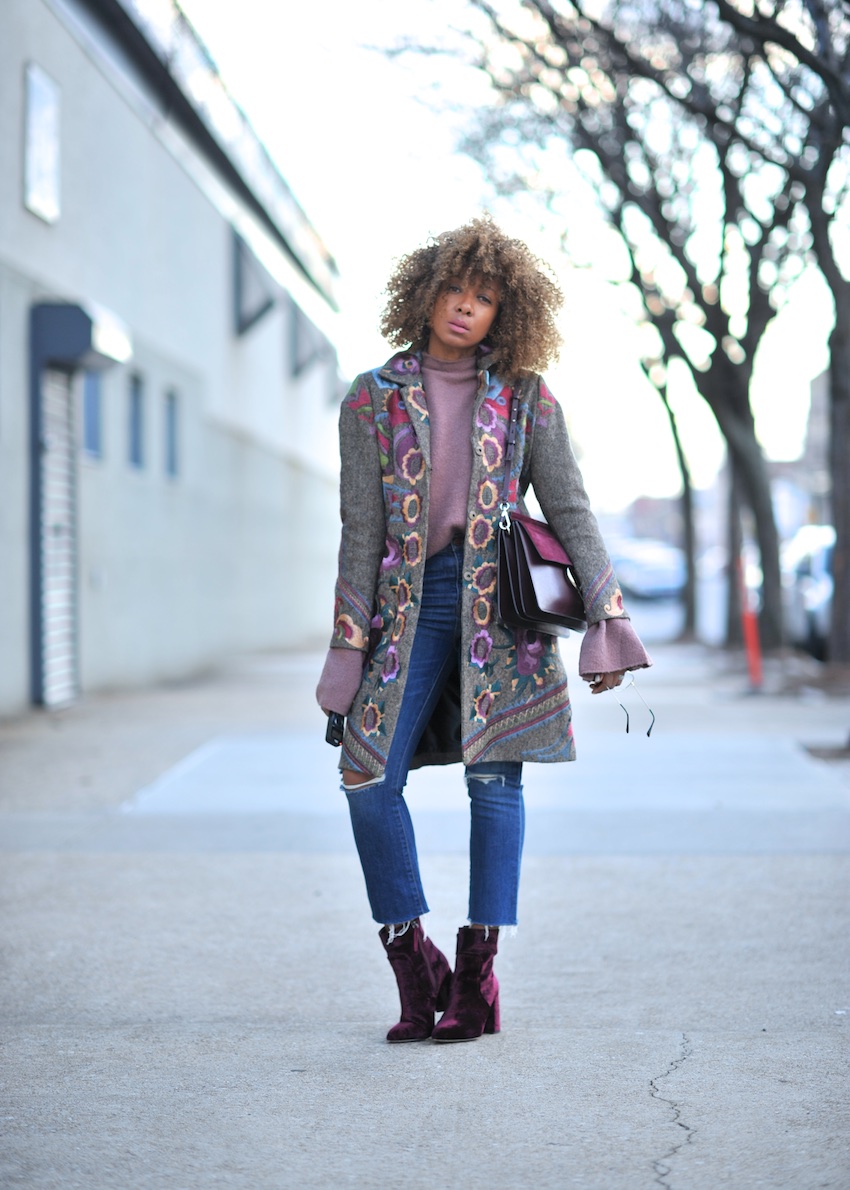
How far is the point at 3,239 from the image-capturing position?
38.0 feet

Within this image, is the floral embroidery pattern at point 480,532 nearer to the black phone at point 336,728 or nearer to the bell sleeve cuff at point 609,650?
the bell sleeve cuff at point 609,650

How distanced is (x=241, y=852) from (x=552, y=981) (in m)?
2.22

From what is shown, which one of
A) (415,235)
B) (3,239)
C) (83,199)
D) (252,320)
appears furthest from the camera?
(252,320)

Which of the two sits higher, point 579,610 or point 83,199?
point 83,199

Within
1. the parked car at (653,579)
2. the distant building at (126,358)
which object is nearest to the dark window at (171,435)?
the distant building at (126,358)

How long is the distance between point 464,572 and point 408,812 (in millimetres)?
569

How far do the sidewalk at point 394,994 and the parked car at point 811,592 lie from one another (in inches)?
470

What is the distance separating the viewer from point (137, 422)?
16203 millimetres

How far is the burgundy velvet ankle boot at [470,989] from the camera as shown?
3.78 m

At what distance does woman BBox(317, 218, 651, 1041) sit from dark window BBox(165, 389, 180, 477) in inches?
560

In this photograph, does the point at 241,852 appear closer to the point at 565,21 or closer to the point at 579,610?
the point at 579,610

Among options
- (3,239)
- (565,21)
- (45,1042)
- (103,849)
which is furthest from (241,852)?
(565,21)

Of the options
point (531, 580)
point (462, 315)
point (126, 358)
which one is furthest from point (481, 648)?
point (126, 358)

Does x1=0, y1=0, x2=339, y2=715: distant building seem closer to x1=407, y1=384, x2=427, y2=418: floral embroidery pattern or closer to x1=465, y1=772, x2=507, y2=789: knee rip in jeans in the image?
x1=407, y1=384, x2=427, y2=418: floral embroidery pattern
